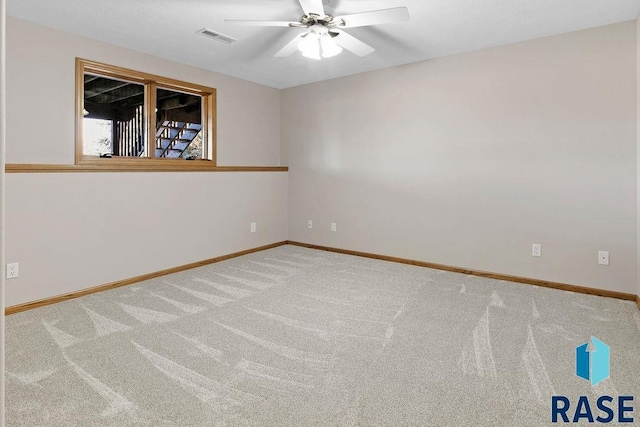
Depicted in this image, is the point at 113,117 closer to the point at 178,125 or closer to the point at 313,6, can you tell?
the point at 178,125

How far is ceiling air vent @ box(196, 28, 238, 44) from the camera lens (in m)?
3.32

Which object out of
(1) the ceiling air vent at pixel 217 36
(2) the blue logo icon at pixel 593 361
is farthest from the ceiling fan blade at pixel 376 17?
(2) the blue logo icon at pixel 593 361

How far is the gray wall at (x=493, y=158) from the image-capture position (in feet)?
10.7

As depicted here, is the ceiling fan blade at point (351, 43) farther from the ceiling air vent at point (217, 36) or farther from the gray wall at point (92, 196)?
the gray wall at point (92, 196)

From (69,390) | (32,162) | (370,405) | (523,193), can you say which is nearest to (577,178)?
(523,193)

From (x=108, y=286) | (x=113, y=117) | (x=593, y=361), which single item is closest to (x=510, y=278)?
(x=593, y=361)

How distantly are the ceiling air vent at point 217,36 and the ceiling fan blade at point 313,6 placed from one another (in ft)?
3.73

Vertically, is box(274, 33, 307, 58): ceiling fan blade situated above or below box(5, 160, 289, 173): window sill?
above

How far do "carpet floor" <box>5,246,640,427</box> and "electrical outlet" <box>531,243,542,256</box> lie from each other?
33 centimetres

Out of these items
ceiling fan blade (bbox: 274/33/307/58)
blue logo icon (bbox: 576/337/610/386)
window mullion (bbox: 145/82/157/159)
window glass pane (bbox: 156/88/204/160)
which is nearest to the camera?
blue logo icon (bbox: 576/337/610/386)

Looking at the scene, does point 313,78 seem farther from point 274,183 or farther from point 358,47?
point 358,47

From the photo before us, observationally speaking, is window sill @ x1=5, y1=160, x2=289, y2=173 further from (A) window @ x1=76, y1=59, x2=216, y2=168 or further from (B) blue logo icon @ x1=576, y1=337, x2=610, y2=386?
(B) blue logo icon @ x1=576, y1=337, x2=610, y2=386

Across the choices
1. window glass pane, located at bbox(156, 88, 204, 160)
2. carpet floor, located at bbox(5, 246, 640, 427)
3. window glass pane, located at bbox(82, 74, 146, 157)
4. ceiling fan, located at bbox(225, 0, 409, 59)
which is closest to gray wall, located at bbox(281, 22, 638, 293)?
carpet floor, located at bbox(5, 246, 640, 427)

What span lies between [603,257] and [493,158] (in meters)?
1.30
